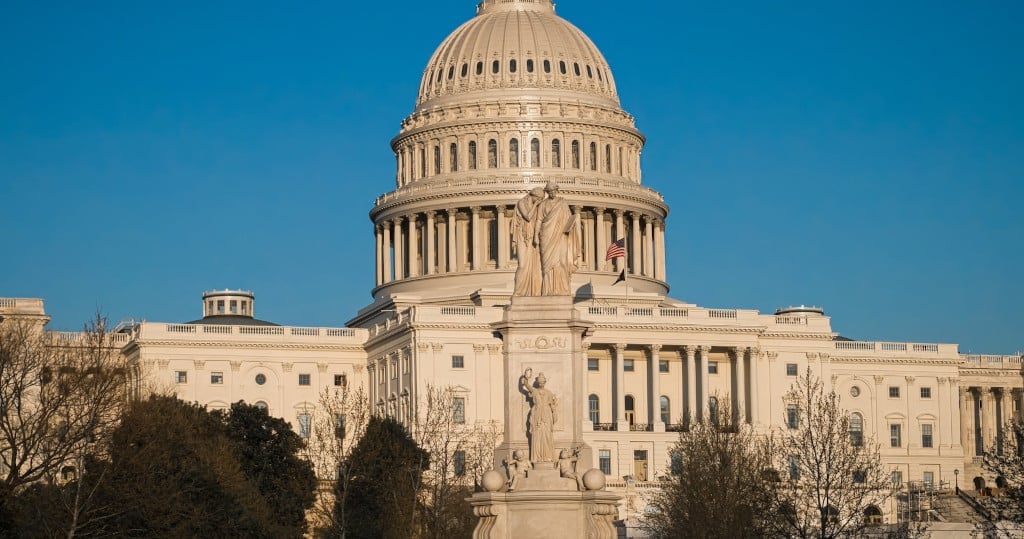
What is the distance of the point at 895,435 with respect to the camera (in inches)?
7283

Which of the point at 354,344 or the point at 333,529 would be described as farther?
the point at 354,344

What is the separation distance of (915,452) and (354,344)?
138ft

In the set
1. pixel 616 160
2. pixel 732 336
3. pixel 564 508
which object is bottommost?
pixel 564 508

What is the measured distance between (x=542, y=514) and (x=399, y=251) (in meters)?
136

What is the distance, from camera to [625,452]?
539ft

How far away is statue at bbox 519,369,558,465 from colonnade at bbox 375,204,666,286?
12651cm

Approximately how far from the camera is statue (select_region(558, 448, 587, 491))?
189 feet

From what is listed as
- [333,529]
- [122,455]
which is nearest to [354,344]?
[333,529]

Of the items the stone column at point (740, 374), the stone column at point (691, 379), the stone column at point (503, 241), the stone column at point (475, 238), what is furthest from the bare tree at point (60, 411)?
the stone column at point (475, 238)

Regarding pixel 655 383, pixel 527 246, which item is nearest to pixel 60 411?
pixel 527 246

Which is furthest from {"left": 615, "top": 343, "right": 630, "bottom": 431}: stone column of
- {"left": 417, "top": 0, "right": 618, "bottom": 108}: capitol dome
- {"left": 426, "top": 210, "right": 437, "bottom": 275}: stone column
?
{"left": 417, "top": 0, "right": 618, "bottom": 108}: capitol dome

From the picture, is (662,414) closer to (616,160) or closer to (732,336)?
(732,336)

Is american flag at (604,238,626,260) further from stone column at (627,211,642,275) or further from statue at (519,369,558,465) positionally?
statue at (519,369,558,465)

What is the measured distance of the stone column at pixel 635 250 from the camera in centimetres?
18975
